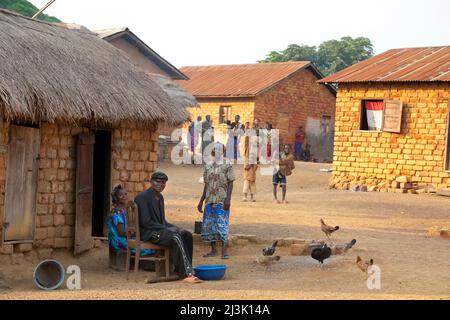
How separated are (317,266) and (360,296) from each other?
1.97 meters

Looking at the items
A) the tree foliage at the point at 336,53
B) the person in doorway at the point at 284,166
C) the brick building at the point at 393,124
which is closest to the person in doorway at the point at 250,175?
the person in doorway at the point at 284,166

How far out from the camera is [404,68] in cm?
2238

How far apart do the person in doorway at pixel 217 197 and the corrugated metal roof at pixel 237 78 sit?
18.8 metres

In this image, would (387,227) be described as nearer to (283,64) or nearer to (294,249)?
(294,249)

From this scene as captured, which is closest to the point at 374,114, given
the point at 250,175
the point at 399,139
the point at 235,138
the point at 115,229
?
the point at 399,139

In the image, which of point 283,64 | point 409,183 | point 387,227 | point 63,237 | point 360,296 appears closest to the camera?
point 360,296

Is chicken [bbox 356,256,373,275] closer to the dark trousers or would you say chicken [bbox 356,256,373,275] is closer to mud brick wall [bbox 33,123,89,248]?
the dark trousers

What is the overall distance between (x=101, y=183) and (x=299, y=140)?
782 inches

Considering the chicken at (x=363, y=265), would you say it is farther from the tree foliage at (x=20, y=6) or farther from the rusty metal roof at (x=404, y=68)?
the tree foliage at (x=20, y=6)

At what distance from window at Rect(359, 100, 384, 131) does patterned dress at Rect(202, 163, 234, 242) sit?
11.1 m

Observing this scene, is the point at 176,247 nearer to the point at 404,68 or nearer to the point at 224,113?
the point at 404,68

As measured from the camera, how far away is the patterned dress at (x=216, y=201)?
37.6 feet

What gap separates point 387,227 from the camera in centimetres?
1524

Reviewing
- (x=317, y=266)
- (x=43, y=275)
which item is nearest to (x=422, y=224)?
(x=317, y=266)
